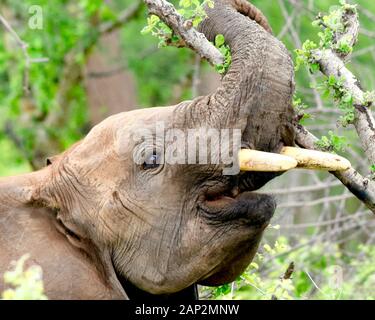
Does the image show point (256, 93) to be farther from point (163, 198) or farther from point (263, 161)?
point (163, 198)

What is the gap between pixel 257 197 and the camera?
413 centimetres

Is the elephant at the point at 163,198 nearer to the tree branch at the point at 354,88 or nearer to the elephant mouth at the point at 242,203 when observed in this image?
the elephant mouth at the point at 242,203

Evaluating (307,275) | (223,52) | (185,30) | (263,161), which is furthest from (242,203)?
(307,275)

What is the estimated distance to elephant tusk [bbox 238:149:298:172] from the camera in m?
3.84

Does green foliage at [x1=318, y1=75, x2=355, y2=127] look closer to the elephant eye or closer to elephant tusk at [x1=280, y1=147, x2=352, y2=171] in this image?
elephant tusk at [x1=280, y1=147, x2=352, y2=171]

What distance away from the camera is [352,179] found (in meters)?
4.28

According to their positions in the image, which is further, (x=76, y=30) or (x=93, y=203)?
(x=76, y=30)

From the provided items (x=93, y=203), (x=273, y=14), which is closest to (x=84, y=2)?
(x=273, y=14)

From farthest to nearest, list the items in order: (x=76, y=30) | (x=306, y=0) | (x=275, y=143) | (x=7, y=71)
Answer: (x=7, y=71) → (x=76, y=30) → (x=306, y=0) → (x=275, y=143)

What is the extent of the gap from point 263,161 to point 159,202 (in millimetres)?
589

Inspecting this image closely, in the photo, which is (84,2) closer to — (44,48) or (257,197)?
(44,48)

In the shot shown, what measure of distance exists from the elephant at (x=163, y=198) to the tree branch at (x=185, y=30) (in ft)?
0.27

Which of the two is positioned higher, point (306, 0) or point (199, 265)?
point (306, 0)
